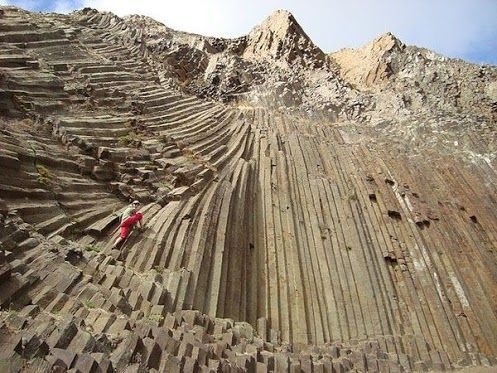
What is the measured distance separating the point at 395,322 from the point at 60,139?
8.45m

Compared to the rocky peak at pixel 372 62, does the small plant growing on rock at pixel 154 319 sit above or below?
below

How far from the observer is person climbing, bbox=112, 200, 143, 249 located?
28.9 ft

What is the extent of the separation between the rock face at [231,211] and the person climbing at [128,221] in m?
0.22

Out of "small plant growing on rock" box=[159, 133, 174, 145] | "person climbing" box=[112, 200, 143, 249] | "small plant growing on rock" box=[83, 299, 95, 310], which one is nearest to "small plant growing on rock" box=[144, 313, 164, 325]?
"small plant growing on rock" box=[83, 299, 95, 310]

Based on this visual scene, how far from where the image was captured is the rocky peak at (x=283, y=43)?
2384 cm

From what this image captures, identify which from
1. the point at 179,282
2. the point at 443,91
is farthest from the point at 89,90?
the point at 443,91

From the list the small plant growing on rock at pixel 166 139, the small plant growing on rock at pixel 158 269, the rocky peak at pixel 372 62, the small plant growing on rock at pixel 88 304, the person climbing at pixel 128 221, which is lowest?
the small plant growing on rock at pixel 88 304

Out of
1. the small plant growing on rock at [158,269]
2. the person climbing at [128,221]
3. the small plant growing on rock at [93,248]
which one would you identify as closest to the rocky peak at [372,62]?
the person climbing at [128,221]

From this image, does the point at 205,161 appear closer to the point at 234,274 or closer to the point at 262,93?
the point at 234,274

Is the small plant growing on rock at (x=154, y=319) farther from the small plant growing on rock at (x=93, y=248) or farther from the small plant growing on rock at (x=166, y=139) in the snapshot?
the small plant growing on rock at (x=166, y=139)

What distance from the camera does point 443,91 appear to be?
21.7 metres

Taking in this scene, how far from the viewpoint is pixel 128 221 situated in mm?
8992

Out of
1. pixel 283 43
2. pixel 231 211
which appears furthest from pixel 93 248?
pixel 283 43

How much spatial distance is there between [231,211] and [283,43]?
1508 cm
